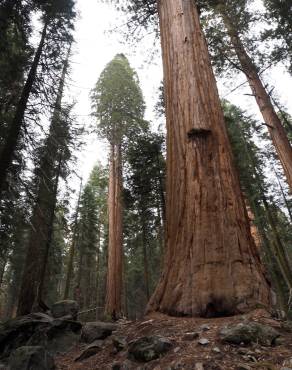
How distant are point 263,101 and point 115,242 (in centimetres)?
787

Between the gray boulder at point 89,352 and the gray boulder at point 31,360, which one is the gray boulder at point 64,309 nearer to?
the gray boulder at point 89,352

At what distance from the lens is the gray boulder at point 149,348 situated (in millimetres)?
2342

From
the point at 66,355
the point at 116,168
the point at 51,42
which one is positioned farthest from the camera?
the point at 116,168

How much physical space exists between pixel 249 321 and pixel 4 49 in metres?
8.01

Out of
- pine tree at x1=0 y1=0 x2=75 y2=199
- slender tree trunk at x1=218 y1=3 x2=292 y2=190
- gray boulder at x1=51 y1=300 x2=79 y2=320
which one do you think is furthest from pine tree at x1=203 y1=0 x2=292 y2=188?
gray boulder at x1=51 y1=300 x2=79 y2=320

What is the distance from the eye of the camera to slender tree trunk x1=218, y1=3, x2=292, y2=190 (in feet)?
32.8

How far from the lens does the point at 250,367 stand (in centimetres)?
191

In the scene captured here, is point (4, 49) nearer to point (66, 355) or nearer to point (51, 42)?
point (51, 42)

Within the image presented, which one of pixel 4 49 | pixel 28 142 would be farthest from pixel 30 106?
pixel 4 49

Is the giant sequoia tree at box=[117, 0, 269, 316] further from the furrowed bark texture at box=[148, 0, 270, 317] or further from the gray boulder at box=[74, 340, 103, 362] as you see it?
the gray boulder at box=[74, 340, 103, 362]

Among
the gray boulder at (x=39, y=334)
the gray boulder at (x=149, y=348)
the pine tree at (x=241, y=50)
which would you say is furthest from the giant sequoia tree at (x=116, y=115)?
the gray boulder at (x=149, y=348)

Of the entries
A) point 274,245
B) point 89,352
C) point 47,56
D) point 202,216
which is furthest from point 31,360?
point 274,245

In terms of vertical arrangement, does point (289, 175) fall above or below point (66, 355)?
above

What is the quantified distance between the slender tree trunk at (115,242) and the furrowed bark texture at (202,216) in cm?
849
